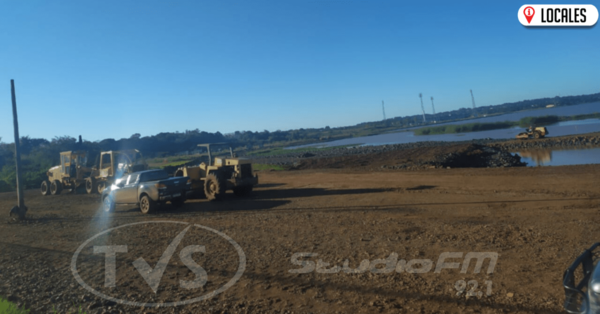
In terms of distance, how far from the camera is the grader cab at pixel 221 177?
59.0 ft

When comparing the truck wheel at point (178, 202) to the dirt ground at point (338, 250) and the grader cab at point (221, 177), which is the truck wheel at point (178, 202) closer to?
the dirt ground at point (338, 250)

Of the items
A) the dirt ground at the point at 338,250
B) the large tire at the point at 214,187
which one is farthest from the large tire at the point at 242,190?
the dirt ground at the point at 338,250

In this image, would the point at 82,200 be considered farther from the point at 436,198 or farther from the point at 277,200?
the point at 436,198

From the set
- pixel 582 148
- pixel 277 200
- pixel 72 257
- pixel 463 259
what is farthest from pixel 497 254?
pixel 582 148

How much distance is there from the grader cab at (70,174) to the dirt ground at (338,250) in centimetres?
1095

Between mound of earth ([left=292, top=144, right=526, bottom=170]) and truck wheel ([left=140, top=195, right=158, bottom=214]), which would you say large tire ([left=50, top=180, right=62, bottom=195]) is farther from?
mound of earth ([left=292, top=144, right=526, bottom=170])

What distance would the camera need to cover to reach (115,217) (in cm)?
1501

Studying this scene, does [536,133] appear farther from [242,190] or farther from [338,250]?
[338,250]

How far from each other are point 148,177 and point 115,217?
204 cm

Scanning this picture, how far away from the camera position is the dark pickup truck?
15.3 metres

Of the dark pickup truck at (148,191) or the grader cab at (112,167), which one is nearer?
the dark pickup truck at (148,191)

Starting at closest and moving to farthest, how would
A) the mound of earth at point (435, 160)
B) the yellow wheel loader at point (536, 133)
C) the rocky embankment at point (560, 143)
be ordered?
the mound of earth at point (435, 160)
the rocky embankment at point (560, 143)
the yellow wheel loader at point (536, 133)

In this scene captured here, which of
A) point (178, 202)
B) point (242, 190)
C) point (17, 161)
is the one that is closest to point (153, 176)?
point (178, 202)

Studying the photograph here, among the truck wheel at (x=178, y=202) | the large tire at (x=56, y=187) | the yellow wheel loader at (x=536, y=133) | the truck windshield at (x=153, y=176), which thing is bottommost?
the truck wheel at (x=178, y=202)
